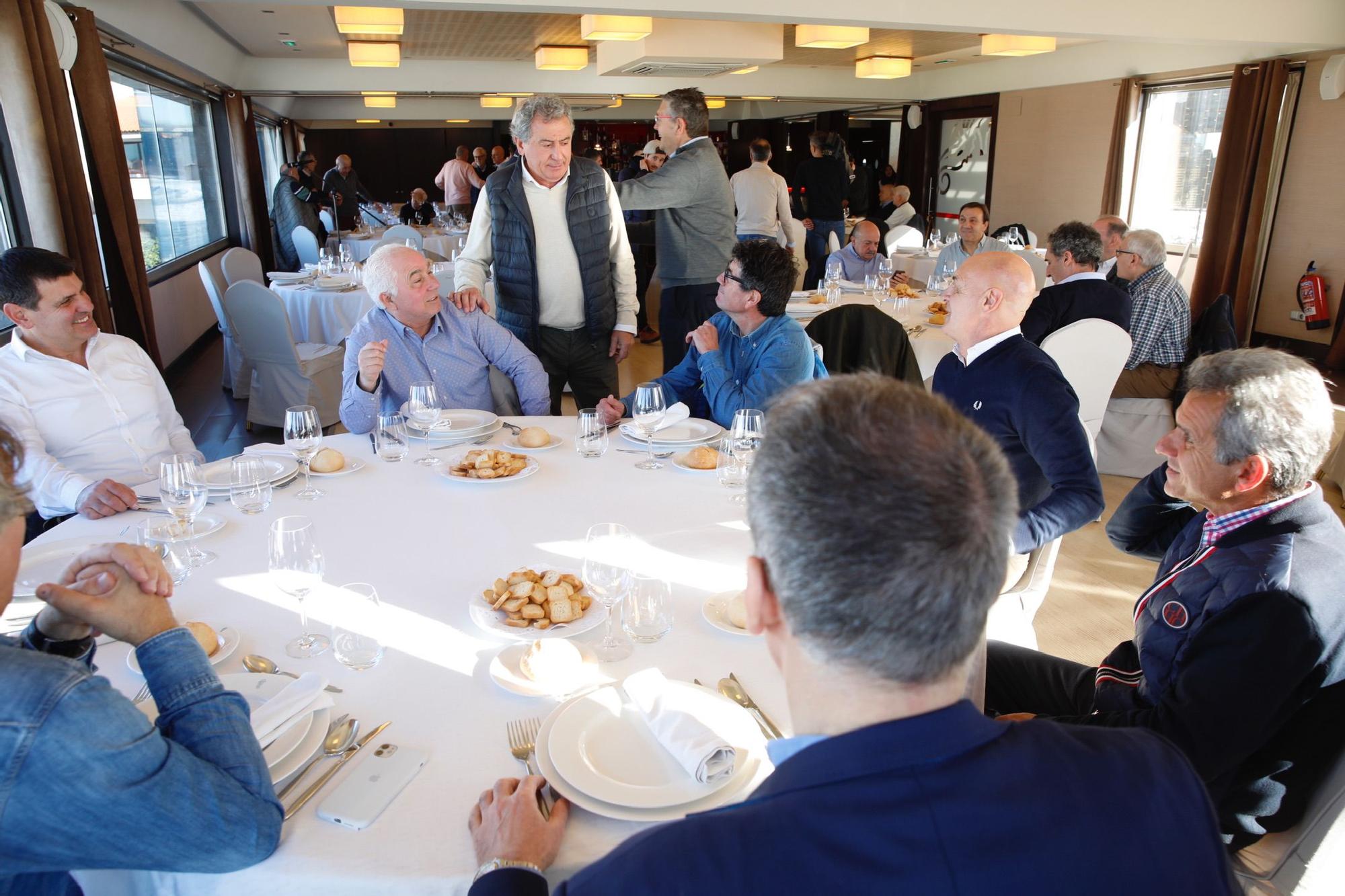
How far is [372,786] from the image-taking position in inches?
45.4

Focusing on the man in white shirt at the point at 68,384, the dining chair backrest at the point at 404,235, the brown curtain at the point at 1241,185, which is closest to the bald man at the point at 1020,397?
the man in white shirt at the point at 68,384

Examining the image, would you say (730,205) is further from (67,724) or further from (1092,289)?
(67,724)

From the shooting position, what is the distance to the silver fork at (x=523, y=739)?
1.21 metres

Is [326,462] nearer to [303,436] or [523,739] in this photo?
[303,436]

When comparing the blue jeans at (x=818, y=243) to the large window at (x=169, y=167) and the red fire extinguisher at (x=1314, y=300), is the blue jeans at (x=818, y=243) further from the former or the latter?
the large window at (x=169, y=167)

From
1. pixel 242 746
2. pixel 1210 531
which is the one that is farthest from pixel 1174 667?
pixel 242 746

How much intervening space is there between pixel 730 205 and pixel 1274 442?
353 centimetres

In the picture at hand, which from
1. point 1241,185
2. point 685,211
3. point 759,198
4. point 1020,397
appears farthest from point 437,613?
point 1241,185

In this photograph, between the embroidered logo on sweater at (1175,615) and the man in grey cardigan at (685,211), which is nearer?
the embroidered logo on sweater at (1175,615)

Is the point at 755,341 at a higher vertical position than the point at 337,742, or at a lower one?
higher

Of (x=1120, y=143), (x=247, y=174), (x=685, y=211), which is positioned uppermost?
(x=1120, y=143)

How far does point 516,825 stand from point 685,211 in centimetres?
396

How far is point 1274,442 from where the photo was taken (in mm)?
1530

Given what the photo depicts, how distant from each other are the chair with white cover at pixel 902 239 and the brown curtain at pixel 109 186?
20.5 ft
